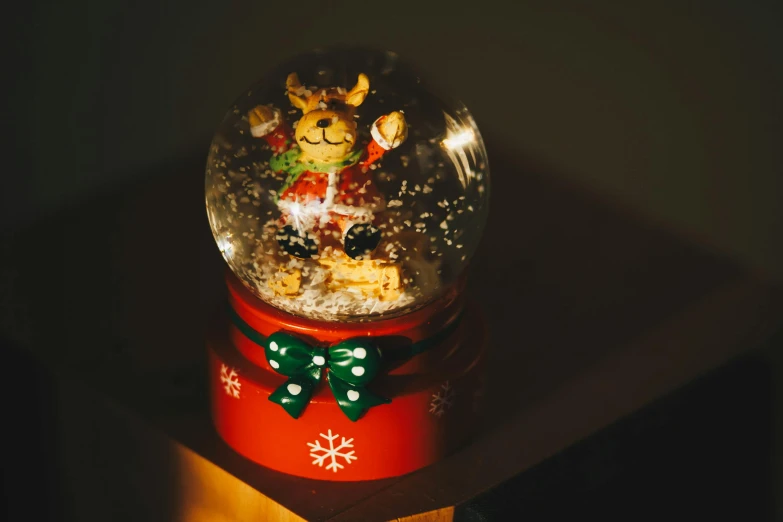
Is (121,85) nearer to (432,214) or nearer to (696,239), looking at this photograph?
(432,214)

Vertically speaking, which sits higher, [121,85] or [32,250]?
[121,85]

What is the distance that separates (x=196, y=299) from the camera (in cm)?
134

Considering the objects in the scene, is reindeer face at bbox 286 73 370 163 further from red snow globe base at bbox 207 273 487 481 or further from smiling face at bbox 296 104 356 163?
red snow globe base at bbox 207 273 487 481

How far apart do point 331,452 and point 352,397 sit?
67 millimetres

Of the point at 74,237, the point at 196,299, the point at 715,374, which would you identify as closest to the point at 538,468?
the point at 715,374

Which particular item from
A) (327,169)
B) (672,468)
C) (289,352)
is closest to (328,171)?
(327,169)

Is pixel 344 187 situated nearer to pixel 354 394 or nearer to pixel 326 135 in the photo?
pixel 326 135

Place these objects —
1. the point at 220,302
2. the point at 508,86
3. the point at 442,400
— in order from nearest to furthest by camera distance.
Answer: the point at 442,400 < the point at 220,302 < the point at 508,86

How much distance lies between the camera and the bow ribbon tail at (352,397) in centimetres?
102

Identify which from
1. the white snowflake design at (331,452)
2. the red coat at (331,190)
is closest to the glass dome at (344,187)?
the red coat at (331,190)

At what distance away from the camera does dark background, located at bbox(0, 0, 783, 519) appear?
1.27m

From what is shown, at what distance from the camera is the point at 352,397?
101 cm

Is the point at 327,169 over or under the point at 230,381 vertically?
over

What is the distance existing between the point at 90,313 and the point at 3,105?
236 millimetres
